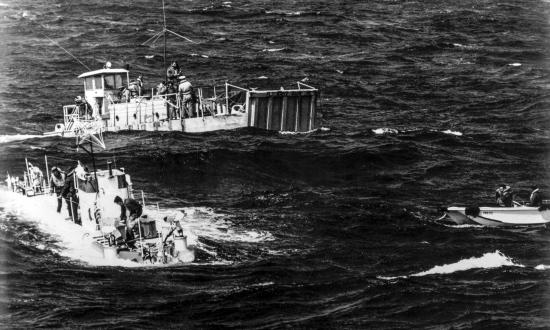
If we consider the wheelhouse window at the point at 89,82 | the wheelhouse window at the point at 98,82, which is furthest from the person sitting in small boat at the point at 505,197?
the wheelhouse window at the point at 89,82

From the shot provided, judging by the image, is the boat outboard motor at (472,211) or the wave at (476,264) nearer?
the wave at (476,264)

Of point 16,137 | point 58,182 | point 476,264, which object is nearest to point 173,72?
point 16,137

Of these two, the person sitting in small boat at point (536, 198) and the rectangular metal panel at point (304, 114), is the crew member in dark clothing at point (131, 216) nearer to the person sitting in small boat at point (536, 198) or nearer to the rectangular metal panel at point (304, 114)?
the person sitting in small boat at point (536, 198)

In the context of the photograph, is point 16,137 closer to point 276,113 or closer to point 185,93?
point 185,93

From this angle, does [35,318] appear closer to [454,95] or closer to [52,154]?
[52,154]

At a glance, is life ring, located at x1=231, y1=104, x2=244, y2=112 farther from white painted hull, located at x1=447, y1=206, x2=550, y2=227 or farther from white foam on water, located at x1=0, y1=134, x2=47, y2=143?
white painted hull, located at x1=447, y1=206, x2=550, y2=227

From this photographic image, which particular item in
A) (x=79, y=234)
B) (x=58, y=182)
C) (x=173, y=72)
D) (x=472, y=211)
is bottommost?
(x=472, y=211)
